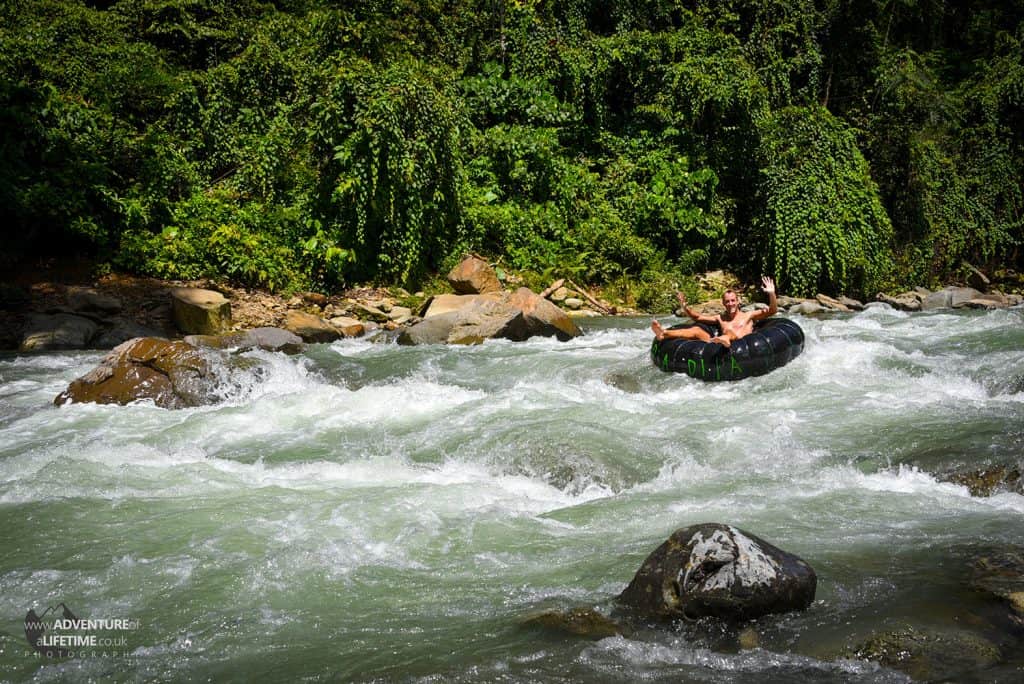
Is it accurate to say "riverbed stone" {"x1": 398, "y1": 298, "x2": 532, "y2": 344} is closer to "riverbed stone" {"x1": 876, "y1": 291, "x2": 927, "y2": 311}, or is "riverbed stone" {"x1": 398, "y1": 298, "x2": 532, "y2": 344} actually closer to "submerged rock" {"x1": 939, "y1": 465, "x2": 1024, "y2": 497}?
"submerged rock" {"x1": 939, "y1": 465, "x2": 1024, "y2": 497}

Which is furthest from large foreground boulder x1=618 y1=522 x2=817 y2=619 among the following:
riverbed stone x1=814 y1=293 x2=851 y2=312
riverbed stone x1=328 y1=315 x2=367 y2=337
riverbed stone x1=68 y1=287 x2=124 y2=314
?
riverbed stone x1=814 y1=293 x2=851 y2=312

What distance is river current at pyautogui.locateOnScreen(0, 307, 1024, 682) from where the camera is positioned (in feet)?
10.3

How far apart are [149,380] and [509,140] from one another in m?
8.77

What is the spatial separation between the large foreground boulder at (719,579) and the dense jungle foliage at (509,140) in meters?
9.48

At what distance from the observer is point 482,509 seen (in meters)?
4.77

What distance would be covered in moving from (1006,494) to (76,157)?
39.3 ft

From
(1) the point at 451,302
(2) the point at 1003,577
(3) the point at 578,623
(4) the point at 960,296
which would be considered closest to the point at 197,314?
(1) the point at 451,302

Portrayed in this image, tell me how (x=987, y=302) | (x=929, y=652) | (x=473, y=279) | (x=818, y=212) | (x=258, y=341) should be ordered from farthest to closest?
1. (x=818, y=212)
2. (x=987, y=302)
3. (x=473, y=279)
4. (x=258, y=341)
5. (x=929, y=652)

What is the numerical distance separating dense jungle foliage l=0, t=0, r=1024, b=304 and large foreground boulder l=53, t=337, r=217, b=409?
13.9 ft

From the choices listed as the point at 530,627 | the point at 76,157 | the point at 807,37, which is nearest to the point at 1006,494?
the point at 530,627

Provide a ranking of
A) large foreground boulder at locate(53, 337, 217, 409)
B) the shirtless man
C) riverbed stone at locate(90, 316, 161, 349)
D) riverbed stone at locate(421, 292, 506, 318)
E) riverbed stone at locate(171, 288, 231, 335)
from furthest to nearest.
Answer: riverbed stone at locate(421, 292, 506, 318)
riverbed stone at locate(171, 288, 231, 335)
riverbed stone at locate(90, 316, 161, 349)
the shirtless man
large foreground boulder at locate(53, 337, 217, 409)

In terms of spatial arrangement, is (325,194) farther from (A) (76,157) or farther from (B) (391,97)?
(A) (76,157)

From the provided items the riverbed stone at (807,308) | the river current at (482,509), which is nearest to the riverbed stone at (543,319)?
the river current at (482,509)

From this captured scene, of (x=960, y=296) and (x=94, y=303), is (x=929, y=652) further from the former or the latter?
(x=960, y=296)
